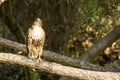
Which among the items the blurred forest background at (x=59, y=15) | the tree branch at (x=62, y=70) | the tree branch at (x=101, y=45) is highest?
the blurred forest background at (x=59, y=15)

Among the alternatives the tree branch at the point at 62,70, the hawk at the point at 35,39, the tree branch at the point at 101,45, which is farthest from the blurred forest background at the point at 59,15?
the tree branch at the point at 62,70

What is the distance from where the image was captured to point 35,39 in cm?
451

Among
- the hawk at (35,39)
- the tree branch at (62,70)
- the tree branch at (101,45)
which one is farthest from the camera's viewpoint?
the tree branch at (101,45)

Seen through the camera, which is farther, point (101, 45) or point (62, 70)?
point (101, 45)

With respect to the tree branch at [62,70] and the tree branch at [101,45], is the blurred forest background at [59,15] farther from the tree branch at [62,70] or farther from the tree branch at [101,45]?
the tree branch at [62,70]

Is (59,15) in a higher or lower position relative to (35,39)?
higher

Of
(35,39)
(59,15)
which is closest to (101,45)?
(59,15)

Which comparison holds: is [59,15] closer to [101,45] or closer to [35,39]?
[101,45]

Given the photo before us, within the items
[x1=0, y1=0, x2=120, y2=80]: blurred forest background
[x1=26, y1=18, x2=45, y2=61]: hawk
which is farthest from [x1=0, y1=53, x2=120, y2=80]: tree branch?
[x1=0, y1=0, x2=120, y2=80]: blurred forest background

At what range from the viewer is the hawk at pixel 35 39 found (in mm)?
4488

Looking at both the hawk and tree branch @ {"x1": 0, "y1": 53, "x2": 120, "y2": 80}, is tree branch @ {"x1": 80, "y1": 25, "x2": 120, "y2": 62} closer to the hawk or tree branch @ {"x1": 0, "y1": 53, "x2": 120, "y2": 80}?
the hawk

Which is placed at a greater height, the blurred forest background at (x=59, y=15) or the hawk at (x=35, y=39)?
the blurred forest background at (x=59, y=15)

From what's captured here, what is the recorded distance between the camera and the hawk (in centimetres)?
449

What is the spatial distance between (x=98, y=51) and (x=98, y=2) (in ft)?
2.29
